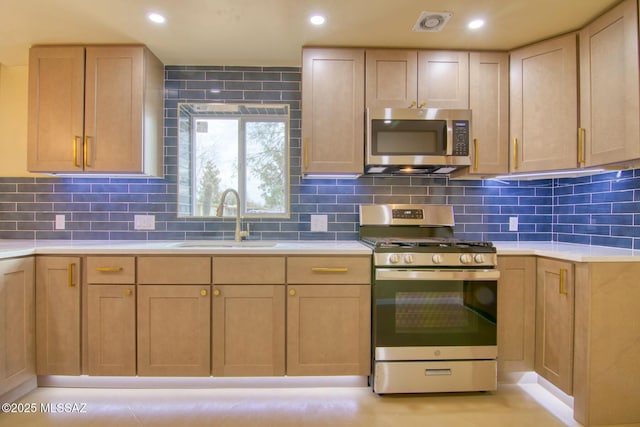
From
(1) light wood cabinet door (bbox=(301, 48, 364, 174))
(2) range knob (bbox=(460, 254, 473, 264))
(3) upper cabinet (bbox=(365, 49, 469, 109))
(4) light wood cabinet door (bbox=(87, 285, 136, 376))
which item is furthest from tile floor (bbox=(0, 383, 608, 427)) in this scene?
(3) upper cabinet (bbox=(365, 49, 469, 109))

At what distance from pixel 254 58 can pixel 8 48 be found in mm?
1720

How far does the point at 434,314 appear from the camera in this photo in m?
1.96

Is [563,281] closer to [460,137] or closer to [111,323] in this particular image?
[460,137]

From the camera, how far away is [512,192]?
8.53ft

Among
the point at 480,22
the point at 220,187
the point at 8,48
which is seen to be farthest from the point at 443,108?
the point at 8,48

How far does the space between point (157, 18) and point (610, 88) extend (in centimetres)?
270

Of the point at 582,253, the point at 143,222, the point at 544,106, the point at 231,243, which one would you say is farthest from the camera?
the point at 143,222

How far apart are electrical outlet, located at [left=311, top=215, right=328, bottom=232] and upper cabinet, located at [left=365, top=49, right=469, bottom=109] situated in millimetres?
912

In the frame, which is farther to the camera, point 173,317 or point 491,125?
point 491,125

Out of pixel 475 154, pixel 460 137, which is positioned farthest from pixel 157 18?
pixel 475 154

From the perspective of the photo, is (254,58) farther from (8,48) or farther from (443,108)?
(8,48)

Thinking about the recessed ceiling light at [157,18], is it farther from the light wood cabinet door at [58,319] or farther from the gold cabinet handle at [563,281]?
the gold cabinet handle at [563,281]

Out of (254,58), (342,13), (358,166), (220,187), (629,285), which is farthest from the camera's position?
(220,187)

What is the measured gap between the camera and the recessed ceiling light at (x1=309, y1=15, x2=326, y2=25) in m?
1.94
